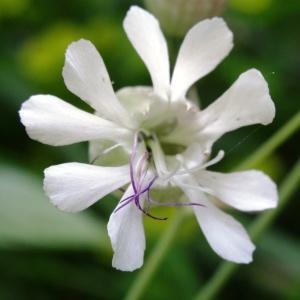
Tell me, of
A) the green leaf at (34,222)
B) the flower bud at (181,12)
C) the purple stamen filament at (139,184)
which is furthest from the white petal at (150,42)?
the green leaf at (34,222)

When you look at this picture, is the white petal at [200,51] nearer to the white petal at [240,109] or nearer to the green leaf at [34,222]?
the white petal at [240,109]

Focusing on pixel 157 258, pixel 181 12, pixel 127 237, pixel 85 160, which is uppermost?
pixel 181 12

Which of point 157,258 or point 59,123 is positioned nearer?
point 59,123

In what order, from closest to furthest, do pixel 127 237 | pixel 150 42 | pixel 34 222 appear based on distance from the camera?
pixel 127 237, pixel 150 42, pixel 34 222

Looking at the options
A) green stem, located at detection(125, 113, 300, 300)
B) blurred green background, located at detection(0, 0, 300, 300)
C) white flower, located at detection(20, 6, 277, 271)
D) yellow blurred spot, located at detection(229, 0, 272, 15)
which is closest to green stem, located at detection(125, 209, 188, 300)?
green stem, located at detection(125, 113, 300, 300)

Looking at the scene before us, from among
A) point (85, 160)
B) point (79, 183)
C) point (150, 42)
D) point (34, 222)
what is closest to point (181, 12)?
point (150, 42)

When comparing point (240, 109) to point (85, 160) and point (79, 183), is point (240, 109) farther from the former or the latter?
point (85, 160)

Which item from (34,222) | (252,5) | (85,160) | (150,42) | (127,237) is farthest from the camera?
(252,5)

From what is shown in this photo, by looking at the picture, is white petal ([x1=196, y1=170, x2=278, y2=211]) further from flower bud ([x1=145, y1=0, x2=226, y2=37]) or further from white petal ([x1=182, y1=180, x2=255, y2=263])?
flower bud ([x1=145, y1=0, x2=226, y2=37])
